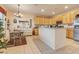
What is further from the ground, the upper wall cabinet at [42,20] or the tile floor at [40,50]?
the upper wall cabinet at [42,20]

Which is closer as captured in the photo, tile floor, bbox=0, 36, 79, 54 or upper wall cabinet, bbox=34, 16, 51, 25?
tile floor, bbox=0, 36, 79, 54

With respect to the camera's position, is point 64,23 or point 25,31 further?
point 64,23

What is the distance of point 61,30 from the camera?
19.7 feet

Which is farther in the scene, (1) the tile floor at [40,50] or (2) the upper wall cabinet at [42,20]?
(2) the upper wall cabinet at [42,20]

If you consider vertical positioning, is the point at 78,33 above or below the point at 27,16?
below

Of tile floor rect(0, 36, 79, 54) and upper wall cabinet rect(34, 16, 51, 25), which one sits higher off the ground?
upper wall cabinet rect(34, 16, 51, 25)

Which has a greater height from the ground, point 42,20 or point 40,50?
point 42,20

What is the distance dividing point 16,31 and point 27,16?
1758 millimetres

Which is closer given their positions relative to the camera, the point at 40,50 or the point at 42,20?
the point at 40,50
